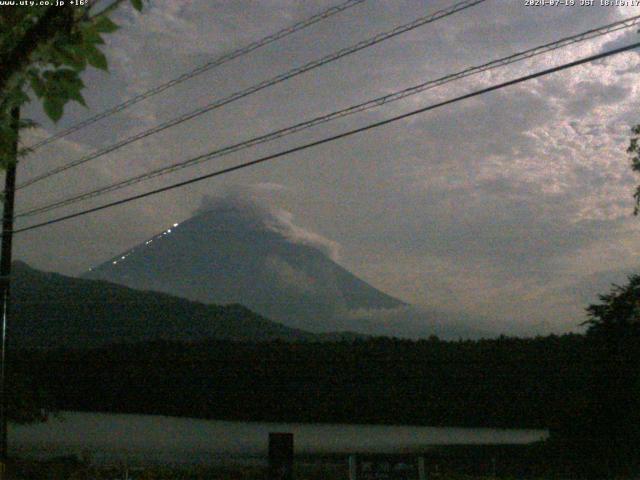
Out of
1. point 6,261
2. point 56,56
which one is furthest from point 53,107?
point 6,261

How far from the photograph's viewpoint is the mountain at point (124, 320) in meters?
134

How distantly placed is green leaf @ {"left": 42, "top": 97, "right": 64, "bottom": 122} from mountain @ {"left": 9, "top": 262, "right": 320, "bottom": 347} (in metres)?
122

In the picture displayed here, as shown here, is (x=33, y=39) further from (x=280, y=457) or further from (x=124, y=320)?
(x=124, y=320)

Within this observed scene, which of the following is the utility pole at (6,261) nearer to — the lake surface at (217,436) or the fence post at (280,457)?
the fence post at (280,457)

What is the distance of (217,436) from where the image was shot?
5062 cm

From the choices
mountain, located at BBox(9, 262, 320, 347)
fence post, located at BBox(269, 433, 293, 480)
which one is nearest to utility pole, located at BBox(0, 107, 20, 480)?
fence post, located at BBox(269, 433, 293, 480)

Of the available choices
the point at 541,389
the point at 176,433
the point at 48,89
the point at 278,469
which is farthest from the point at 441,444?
the point at 48,89

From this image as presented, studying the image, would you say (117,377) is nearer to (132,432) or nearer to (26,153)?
(132,432)

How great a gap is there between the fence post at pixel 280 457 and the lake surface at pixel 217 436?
26309mm

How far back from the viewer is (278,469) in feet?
38.9

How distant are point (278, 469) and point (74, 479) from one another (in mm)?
9594

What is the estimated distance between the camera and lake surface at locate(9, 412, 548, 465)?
41312mm

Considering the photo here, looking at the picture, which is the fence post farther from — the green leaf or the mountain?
the mountain

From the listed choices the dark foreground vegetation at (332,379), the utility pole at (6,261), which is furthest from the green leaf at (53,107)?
the dark foreground vegetation at (332,379)
